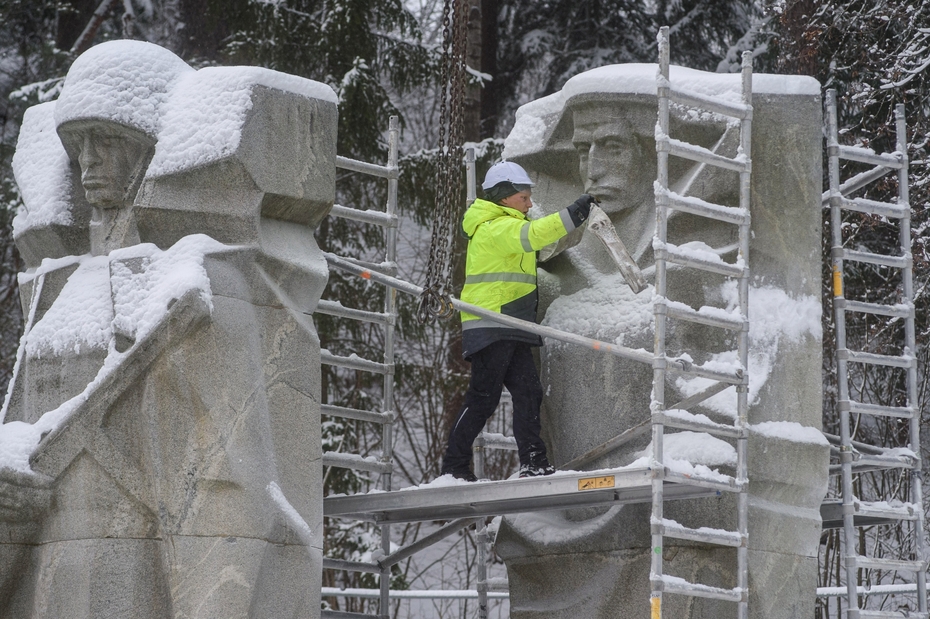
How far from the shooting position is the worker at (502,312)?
25.4 feet

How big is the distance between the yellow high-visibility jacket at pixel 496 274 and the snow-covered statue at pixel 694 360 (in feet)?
1.37

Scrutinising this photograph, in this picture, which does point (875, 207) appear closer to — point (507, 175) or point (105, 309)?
point (507, 175)

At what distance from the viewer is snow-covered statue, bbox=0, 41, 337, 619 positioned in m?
6.62

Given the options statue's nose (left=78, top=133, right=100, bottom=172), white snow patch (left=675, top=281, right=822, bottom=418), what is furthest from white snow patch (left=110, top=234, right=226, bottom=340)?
white snow patch (left=675, top=281, right=822, bottom=418)

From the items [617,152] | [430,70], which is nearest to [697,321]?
[617,152]

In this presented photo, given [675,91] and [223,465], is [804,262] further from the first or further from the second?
[223,465]

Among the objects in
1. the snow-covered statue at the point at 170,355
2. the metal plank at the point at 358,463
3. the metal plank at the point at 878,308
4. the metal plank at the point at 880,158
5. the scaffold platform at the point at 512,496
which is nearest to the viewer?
the snow-covered statue at the point at 170,355

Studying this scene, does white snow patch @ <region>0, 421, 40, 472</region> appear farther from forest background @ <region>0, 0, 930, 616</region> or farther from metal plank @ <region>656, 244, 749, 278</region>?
forest background @ <region>0, 0, 930, 616</region>

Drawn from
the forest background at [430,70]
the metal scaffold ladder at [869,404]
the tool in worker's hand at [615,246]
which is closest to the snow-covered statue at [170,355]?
the tool in worker's hand at [615,246]

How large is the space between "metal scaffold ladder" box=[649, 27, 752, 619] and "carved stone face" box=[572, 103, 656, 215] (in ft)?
2.23

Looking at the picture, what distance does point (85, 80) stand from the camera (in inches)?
283

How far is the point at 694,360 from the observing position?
7668mm

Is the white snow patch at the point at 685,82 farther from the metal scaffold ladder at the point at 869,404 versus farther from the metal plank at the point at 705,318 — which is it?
the metal plank at the point at 705,318

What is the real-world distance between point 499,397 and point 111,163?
2398mm
